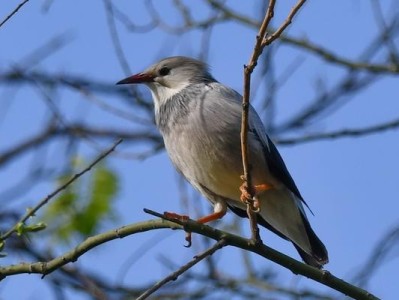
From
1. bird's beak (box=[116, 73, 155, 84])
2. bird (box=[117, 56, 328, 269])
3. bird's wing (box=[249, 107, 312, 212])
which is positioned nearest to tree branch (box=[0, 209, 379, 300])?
bird (box=[117, 56, 328, 269])

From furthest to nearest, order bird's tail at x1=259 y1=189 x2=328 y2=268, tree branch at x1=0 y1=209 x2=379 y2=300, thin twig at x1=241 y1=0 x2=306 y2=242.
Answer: bird's tail at x1=259 y1=189 x2=328 y2=268
tree branch at x1=0 y1=209 x2=379 y2=300
thin twig at x1=241 y1=0 x2=306 y2=242

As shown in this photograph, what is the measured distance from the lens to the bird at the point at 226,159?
5.46m

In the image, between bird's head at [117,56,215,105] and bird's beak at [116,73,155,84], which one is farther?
bird's beak at [116,73,155,84]

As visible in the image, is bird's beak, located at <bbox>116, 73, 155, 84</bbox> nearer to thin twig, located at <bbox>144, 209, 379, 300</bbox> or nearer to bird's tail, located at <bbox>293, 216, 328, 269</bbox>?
bird's tail, located at <bbox>293, 216, 328, 269</bbox>

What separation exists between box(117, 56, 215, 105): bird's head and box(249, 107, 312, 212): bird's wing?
686 millimetres

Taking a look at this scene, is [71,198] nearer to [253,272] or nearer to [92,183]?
[92,183]

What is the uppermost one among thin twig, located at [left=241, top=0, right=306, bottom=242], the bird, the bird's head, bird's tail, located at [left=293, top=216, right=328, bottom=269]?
the bird's head

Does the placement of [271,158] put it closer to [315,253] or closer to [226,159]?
[226,159]

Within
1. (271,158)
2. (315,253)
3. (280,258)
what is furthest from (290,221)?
(280,258)

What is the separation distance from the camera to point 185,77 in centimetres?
629

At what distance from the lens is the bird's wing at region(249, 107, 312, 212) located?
5.61m

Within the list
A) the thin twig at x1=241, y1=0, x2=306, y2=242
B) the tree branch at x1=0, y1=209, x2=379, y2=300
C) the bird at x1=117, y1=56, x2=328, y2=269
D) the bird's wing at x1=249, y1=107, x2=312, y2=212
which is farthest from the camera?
the bird's wing at x1=249, y1=107, x2=312, y2=212

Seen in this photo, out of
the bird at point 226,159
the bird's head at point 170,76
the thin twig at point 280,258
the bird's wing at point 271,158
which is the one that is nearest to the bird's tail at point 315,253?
the bird at point 226,159

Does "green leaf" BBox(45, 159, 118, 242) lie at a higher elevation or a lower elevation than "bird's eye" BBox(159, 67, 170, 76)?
lower
